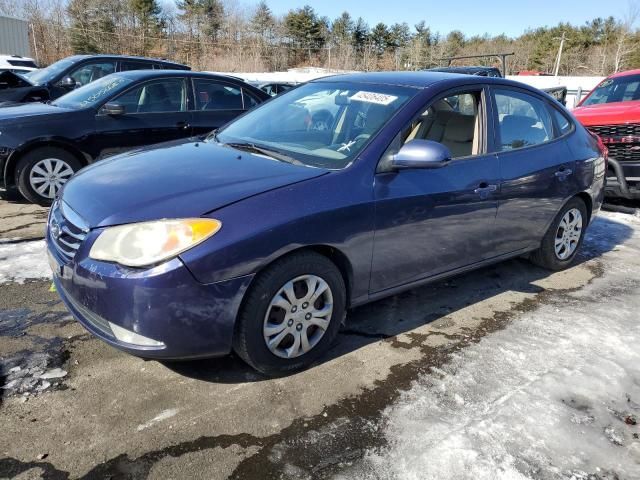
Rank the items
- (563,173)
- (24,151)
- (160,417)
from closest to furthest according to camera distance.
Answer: (160,417) → (563,173) → (24,151)

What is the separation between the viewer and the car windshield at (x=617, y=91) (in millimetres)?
7803

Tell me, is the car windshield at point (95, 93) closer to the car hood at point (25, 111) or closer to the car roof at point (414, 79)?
the car hood at point (25, 111)

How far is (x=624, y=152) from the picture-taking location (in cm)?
688

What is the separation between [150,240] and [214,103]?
15.0ft

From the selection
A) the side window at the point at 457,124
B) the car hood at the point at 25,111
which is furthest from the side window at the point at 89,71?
the side window at the point at 457,124

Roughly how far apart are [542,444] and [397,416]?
671 millimetres

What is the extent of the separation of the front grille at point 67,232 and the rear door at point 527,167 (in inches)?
108

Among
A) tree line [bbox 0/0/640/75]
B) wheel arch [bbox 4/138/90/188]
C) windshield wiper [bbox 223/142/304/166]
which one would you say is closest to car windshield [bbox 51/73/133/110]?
wheel arch [bbox 4/138/90/188]

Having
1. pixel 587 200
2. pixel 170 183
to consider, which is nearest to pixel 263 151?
pixel 170 183

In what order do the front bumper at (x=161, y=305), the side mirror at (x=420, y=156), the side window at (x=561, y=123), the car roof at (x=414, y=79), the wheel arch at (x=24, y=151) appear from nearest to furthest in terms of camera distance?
the front bumper at (x=161, y=305) → the side mirror at (x=420, y=156) → the car roof at (x=414, y=79) → the side window at (x=561, y=123) → the wheel arch at (x=24, y=151)

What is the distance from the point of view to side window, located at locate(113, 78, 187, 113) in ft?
19.9

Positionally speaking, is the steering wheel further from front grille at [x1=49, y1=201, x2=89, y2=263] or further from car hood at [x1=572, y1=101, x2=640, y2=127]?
car hood at [x1=572, y1=101, x2=640, y2=127]

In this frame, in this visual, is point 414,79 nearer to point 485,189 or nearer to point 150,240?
point 485,189

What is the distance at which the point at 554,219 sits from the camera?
4.46 meters
